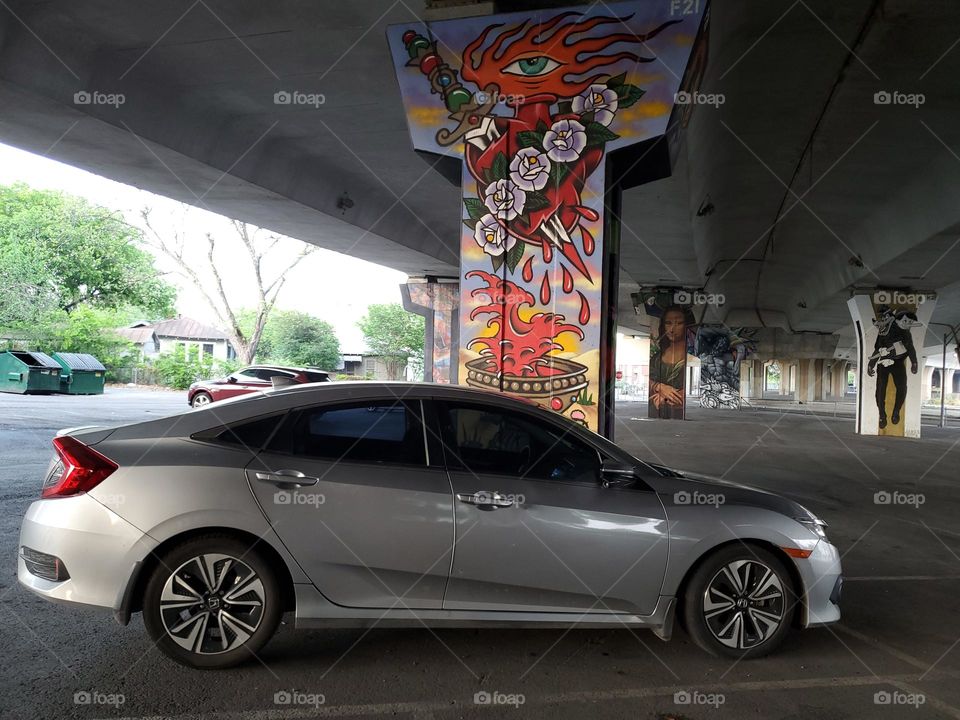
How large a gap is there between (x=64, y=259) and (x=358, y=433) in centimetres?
4070

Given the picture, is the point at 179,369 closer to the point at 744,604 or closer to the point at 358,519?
the point at 358,519

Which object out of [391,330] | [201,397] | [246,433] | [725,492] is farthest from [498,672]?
[391,330]

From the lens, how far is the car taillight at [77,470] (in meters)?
3.59

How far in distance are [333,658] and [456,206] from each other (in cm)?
1557

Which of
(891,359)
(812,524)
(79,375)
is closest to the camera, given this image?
(812,524)

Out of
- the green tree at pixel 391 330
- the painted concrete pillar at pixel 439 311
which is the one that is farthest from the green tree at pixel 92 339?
the green tree at pixel 391 330

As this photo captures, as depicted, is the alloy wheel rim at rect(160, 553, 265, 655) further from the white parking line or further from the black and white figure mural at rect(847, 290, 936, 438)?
the black and white figure mural at rect(847, 290, 936, 438)

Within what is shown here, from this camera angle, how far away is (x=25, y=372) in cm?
2519

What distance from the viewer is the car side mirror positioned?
407 centimetres

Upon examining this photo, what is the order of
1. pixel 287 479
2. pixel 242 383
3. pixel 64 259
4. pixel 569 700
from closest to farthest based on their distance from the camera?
pixel 569 700 < pixel 287 479 < pixel 242 383 < pixel 64 259

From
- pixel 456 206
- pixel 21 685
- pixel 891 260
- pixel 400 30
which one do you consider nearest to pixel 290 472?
pixel 21 685

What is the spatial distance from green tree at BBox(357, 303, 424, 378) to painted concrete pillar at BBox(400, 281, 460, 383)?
26025 mm

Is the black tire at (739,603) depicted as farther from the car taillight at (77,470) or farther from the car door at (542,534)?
the car taillight at (77,470)

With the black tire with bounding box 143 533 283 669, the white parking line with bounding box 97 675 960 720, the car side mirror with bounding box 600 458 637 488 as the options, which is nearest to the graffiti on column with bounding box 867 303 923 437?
the white parking line with bounding box 97 675 960 720
